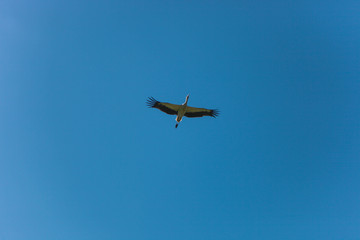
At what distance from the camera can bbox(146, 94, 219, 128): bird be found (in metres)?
27.9

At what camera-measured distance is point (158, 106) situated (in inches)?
1099

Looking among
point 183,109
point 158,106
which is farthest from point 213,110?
point 158,106

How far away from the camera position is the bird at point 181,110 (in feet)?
91.6

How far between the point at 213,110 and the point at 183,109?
330 centimetres

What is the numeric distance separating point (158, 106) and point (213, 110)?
19.9 feet

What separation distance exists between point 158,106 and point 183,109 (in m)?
2.80

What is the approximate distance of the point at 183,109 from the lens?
2888 centimetres

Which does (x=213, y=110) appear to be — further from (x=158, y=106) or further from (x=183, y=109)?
(x=158, y=106)

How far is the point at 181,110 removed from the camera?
94.9 ft

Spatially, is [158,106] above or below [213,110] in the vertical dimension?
below
